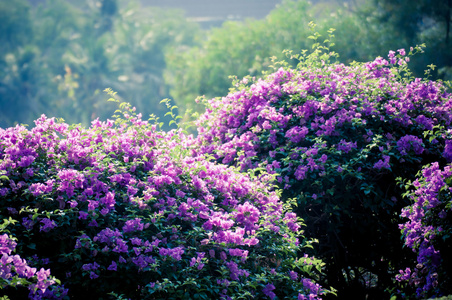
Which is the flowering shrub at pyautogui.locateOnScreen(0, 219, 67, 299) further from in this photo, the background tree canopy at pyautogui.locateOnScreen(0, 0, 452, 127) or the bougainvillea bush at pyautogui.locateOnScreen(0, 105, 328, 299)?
the background tree canopy at pyautogui.locateOnScreen(0, 0, 452, 127)

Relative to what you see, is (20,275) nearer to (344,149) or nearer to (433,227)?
(433,227)

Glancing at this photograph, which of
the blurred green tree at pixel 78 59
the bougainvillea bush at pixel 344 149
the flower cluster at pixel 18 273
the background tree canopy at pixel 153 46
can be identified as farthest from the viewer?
the blurred green tree at pixel 78 59

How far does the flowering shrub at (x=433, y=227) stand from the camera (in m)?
3.66

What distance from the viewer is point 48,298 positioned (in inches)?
118

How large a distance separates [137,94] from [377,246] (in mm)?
36404

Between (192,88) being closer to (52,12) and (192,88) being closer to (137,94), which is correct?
(137,94)

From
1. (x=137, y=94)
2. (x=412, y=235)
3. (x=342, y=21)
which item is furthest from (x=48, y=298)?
(x=137, y=94)

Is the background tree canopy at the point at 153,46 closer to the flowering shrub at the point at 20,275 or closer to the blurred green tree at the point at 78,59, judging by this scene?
the blurred green tree at the point at 78,59

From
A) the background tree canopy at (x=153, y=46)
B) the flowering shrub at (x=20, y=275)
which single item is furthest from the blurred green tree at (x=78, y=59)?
the flowering shrub at (x=20, y=275)

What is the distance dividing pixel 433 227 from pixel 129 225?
2280 mm

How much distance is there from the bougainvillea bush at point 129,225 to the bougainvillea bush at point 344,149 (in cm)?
80

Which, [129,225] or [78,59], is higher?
[78,59]

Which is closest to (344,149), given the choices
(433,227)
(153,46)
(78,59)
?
(433,227)

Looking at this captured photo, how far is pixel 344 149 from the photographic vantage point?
4.82m
